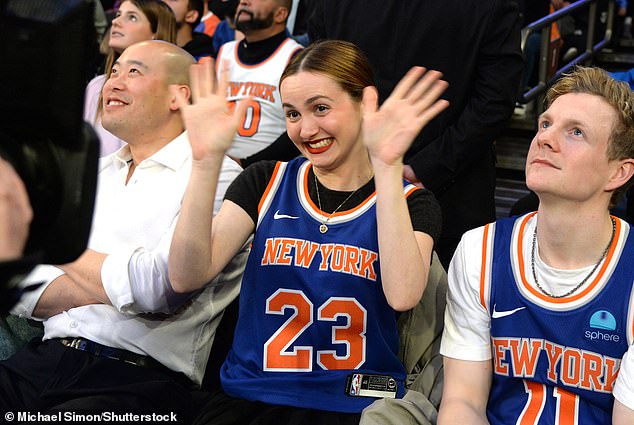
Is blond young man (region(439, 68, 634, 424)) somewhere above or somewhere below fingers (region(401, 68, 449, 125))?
below

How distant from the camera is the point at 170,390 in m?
2.43

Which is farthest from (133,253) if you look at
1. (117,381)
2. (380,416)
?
(380,416)

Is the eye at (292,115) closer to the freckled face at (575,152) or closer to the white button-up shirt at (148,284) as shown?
the white button-up shirt at (148,284)

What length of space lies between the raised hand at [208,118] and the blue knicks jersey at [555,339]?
0.71 metres

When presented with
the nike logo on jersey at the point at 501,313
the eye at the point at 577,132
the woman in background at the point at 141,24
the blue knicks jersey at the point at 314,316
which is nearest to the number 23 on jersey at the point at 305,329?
the blue knicks jersey at the point at 314,316

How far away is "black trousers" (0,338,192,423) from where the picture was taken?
2.37 m

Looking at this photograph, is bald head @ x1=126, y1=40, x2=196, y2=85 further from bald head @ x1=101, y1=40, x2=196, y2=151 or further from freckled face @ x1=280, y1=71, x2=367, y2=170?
freckled face @ x1=280, y1=71, x2=367, y2=170

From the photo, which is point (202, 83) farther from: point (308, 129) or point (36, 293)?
point (36, 293)

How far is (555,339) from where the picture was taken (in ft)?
6.72

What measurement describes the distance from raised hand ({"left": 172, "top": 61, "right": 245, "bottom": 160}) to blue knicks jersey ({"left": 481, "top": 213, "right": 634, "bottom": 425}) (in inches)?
28.1

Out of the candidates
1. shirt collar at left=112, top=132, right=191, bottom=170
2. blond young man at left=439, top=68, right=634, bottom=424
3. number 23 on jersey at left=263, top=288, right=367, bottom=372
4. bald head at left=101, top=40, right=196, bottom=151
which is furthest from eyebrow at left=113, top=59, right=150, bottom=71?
blond young man at left=439, top=68, right=634, bottom=424

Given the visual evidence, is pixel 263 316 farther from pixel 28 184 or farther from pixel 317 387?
pixel 28 184

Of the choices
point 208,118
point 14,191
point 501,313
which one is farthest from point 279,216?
point 14,191

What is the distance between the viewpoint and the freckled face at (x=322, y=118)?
2.36 meters
